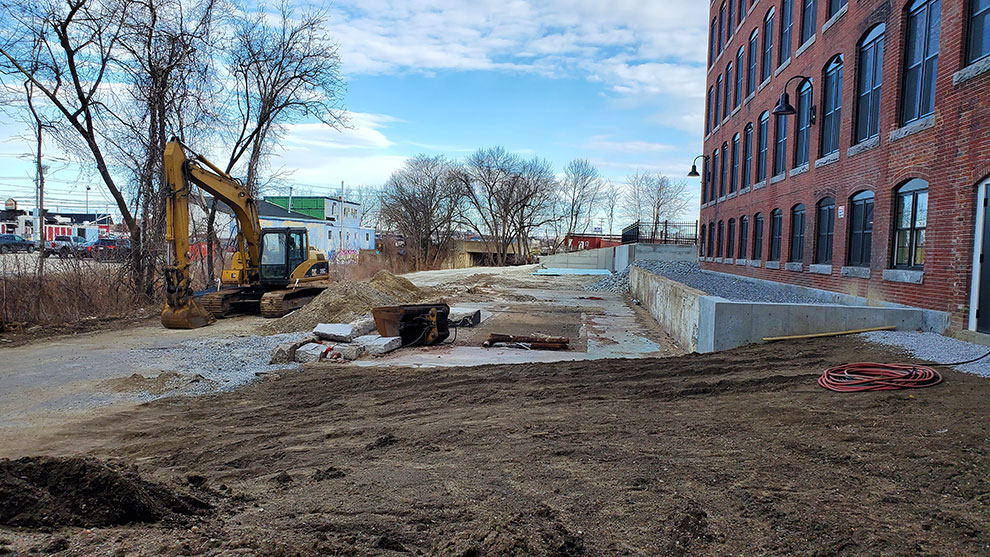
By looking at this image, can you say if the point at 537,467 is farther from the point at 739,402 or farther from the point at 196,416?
the point at 196,416

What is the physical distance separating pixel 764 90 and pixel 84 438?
2376cm

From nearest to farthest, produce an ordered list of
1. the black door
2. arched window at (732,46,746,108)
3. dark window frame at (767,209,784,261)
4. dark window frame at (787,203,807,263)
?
the black door
dark window frame at (787,203,807,263)
dark window frame at (767,209,784,261)
arched window at (732,46,746,108)

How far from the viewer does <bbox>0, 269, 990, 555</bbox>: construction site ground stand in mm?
3420

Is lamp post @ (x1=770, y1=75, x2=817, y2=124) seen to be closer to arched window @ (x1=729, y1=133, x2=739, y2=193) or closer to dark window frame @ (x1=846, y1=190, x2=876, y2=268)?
dark window frame @ (x1=846, y1=190, x2=876, y2=268)

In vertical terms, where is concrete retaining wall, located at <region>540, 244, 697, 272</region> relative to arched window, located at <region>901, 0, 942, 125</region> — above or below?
below

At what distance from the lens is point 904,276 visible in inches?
455

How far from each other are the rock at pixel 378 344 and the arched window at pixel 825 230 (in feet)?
39.9

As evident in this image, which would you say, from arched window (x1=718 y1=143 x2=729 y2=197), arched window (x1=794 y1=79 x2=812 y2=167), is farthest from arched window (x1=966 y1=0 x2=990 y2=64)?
arched window (x1=718 y1=143 x2=729 y2=197)

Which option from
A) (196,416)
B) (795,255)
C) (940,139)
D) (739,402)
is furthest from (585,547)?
(795,255)

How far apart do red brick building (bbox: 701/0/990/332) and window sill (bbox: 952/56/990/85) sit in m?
0.03

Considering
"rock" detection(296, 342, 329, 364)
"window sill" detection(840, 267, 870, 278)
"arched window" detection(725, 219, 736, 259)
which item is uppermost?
"arched window" detection(725, 219, 736, 259)

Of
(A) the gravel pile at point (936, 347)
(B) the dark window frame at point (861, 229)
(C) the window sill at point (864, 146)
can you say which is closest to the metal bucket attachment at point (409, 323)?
(A) the gravel pile at point (936, 347)

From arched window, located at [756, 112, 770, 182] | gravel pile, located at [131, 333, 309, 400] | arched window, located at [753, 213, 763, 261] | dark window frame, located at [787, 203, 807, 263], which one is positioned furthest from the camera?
arched window, located at [753, 213, 763, 261]

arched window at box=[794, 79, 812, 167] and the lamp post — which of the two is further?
arched window at box=[794, 79, 812, 167]
